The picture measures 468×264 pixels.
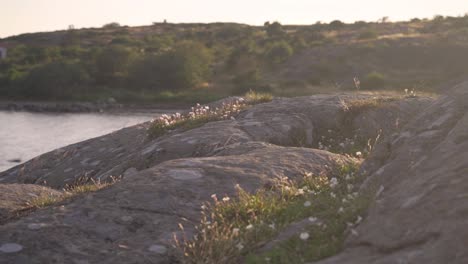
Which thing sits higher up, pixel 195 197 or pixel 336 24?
pixel 195 197

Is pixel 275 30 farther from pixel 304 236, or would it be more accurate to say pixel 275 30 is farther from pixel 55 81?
pixel 304 236

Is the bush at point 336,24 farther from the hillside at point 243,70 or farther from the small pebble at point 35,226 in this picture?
the small pebble at point 35,226

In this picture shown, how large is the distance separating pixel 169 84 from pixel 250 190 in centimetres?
6077

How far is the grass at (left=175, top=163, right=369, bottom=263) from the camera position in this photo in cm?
521

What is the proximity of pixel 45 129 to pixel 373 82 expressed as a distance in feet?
90.2

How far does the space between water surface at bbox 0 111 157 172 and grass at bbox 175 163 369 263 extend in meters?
20.8

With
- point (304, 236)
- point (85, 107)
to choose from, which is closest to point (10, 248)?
point (304, 236)

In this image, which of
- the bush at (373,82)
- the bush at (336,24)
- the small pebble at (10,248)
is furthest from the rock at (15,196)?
the bush at (336,24)

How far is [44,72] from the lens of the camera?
66.6 m

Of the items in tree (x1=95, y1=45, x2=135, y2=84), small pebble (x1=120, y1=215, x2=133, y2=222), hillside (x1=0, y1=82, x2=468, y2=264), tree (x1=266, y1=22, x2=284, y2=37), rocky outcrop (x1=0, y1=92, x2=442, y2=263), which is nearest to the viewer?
hillside (x1=0, y1=82, x2=468, y2=264)

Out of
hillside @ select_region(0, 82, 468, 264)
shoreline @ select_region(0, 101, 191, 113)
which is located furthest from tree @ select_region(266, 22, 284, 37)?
hillside @ select_region(0, 82, 468, 264)

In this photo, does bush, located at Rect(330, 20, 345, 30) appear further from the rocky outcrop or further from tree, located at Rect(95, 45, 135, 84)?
the rocky outcrop

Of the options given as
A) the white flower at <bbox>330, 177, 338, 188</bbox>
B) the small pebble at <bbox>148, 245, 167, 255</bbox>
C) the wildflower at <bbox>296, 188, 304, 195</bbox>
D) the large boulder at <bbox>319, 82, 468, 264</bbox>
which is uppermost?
the large boulder at <bbox>319, 82, 468, 264</bbox>

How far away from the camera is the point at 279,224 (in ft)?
19.1
